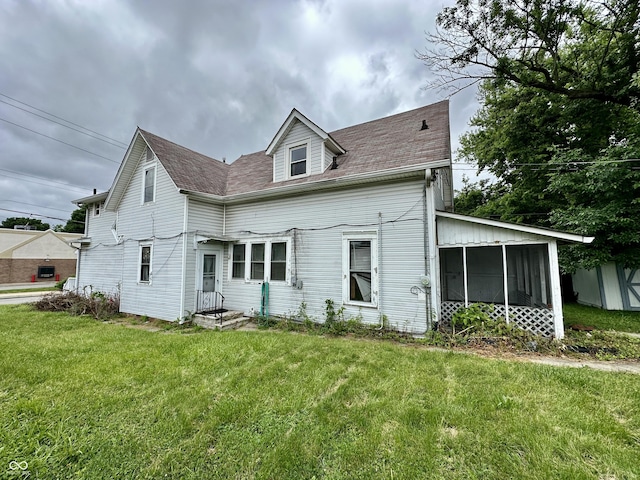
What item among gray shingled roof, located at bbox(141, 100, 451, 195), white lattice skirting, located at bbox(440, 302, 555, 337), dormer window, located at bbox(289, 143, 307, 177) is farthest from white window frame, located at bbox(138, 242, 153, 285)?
white lattice skirting, located at bbox(440, 302, 555, 337)

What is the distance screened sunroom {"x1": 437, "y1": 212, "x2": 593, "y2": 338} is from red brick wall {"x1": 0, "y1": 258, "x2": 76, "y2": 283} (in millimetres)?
37174

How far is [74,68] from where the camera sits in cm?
1220

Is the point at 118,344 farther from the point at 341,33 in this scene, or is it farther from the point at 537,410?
the point at 341,33

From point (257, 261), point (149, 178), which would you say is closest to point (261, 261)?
point (257, 261)

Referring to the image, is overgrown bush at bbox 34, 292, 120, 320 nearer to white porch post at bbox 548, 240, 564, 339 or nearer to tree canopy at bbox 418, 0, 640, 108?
white porch post at bbox 548, 240, 564, 339

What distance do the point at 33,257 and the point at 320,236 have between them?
34233 mm

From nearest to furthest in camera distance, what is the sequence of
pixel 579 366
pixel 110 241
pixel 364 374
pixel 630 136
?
pixel 364 374
pixel 579 366
pixel 630 136
pixel 110 241

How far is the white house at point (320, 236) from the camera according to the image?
6.61m

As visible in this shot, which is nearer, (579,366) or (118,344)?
(579,366)

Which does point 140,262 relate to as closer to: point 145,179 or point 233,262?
point 145,179

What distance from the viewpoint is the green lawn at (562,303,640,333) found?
7.77 m

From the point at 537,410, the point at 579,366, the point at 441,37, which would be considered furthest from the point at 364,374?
the point at 441,37

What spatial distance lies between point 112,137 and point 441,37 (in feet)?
78.7

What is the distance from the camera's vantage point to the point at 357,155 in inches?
348
